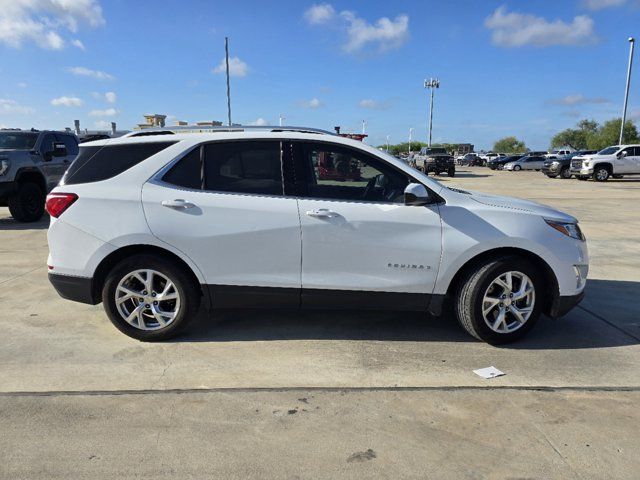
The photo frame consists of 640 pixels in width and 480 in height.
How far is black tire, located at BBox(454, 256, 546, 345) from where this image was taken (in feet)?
12.6

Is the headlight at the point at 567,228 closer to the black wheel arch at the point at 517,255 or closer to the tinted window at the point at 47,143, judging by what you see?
the black wheel arch at the point at 517,255

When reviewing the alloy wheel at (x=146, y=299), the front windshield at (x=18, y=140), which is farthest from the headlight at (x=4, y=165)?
the alloy wheel at (x=146, y=299)

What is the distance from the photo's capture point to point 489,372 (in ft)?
11.7

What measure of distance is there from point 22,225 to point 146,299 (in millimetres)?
7868

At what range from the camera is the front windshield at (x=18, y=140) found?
1030 cm

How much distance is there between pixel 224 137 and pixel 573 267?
312cm

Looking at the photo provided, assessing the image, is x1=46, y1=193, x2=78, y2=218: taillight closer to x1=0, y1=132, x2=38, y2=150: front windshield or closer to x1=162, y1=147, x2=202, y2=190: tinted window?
x1=162, y1=147, x2=202, y2=190: tinted window

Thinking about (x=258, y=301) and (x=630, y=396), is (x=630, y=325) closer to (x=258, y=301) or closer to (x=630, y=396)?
(x=630, y=396)

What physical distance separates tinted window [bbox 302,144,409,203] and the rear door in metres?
0.26

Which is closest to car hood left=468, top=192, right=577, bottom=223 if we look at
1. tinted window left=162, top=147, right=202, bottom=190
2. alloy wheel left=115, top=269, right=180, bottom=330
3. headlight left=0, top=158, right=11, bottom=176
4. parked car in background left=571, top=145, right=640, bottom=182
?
tinted window left=162, top=147, right=202, bottom=190

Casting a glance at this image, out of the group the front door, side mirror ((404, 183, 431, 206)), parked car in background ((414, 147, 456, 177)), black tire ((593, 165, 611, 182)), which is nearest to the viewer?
side mirror ((404, 183, 431, 206))

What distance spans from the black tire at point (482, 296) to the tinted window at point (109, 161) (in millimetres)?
2761

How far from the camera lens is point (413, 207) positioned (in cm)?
380

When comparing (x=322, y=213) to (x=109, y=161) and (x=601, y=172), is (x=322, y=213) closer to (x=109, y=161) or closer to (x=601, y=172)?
(x=109, y=161)
